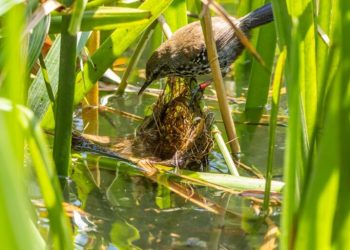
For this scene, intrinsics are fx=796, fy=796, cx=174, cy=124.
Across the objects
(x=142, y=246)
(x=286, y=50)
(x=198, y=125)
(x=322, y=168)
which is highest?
(x=286, y=50)

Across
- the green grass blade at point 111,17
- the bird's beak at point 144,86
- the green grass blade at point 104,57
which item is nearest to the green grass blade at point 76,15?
the green grass blade at point 111,17

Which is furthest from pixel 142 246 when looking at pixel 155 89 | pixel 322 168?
pixel 155 89

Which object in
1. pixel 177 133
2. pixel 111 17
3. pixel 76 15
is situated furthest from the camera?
pixel 177 133

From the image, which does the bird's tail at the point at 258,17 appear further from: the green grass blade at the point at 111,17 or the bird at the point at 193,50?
the green grass blade at the point at 111,17

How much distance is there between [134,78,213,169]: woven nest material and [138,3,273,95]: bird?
1.84 ft

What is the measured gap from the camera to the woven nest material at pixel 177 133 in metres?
3.91

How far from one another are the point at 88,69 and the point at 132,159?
48 centimetres

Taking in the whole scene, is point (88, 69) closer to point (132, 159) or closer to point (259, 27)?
point (132, 159)

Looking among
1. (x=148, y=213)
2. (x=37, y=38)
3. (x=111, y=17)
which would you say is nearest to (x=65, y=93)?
(x=37, y=38)

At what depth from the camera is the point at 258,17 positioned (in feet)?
15.5

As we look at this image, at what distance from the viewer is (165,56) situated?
4.75 m

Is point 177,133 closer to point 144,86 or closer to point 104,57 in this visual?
point 104,57

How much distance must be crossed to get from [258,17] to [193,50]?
444 mm

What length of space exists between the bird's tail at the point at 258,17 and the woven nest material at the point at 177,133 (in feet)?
2.51
